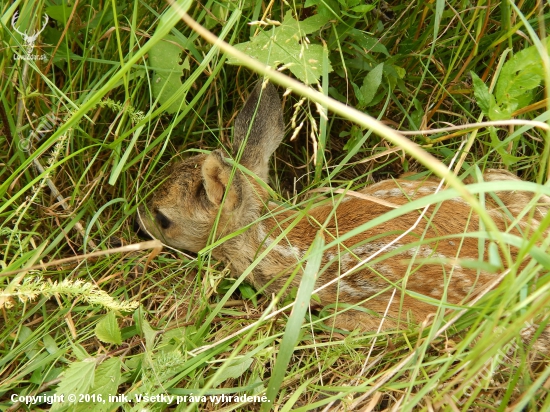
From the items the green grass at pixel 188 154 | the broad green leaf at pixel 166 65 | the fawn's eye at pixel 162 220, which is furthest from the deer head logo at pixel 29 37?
the fawn's eye at pixel 162 220

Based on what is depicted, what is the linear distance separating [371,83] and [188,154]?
50.0 inches

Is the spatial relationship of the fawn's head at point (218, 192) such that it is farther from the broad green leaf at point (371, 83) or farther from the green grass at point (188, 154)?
the broad green leaf at point (371, 83)

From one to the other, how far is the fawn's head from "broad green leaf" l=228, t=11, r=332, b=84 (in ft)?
1.28

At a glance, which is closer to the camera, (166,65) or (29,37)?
(29,37)

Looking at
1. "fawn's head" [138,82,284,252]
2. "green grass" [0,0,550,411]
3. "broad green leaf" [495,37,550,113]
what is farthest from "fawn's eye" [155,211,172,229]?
"broad green leaf" [495,37,550,113]

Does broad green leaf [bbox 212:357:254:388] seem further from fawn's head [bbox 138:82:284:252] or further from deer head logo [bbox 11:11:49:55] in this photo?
deer head logo [bbox 11:11:49:55]

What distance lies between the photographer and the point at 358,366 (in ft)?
9.20

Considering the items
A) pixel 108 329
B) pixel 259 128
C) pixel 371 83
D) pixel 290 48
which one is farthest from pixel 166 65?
pixel 108 329

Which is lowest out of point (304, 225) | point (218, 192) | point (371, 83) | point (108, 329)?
point (108, 329)

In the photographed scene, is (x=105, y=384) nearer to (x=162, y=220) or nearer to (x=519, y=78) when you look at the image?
(x=162, y=220)

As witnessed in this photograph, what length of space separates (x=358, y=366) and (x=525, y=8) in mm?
2225

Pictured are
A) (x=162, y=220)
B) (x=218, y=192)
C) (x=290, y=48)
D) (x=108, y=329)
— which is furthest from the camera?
(x=162, y=220)

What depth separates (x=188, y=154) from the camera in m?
3.62

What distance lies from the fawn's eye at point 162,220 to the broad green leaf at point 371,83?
4.56 feet
